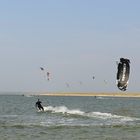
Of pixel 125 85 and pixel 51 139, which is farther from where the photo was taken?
pixel 125 85

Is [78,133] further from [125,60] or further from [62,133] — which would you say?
[125,60]

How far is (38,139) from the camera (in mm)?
23406

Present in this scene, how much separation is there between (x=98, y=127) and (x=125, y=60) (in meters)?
4.97

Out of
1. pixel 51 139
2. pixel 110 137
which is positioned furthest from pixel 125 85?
pixel 51 139

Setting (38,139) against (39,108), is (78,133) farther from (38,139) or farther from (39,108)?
(39,108)

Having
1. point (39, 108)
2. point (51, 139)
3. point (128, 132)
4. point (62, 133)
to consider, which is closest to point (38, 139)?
point (51, 139)

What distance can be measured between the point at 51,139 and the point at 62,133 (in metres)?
2.38

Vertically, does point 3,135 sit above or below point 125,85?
below

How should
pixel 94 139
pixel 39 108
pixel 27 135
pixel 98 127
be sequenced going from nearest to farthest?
pixel 94 139 → pixel 27 135 → pixel 98 127 → pixel 39 108

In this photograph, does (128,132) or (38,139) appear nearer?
(38,139)

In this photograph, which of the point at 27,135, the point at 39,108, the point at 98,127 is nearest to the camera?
the point at 27,135

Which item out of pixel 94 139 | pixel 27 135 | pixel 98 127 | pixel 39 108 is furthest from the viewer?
pixel 39 108

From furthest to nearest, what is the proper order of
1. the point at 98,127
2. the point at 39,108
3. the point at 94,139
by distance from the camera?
the point at 39,108
the point at 98,127
the point at 94,139

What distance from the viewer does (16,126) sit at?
29781 millimetres
